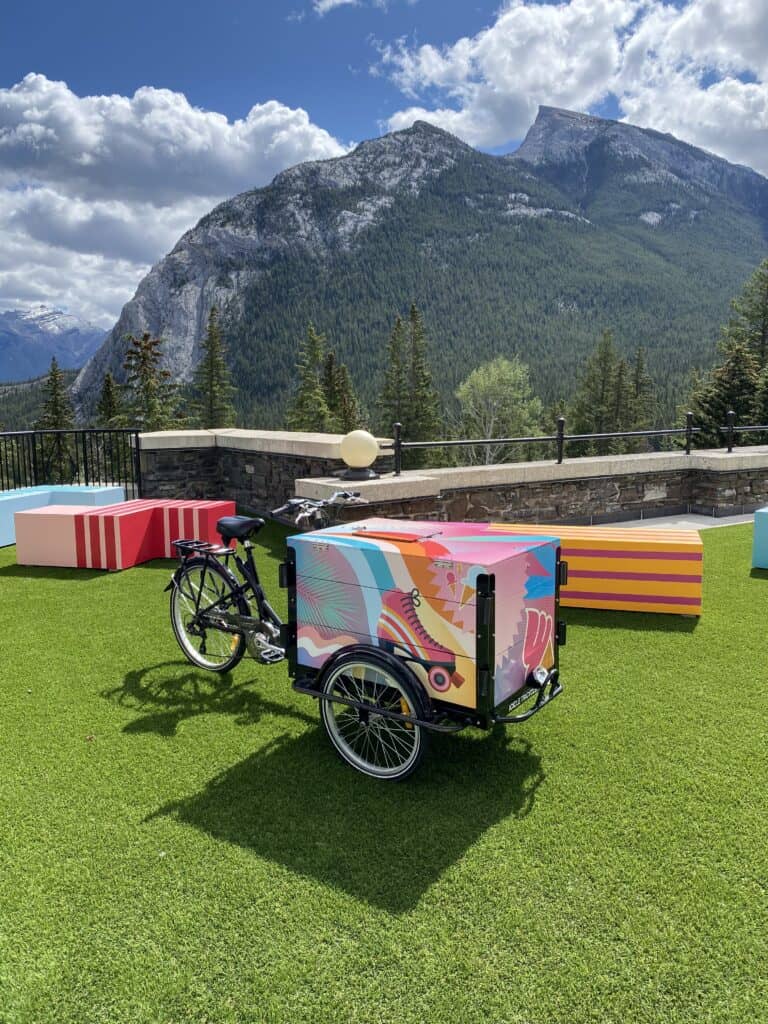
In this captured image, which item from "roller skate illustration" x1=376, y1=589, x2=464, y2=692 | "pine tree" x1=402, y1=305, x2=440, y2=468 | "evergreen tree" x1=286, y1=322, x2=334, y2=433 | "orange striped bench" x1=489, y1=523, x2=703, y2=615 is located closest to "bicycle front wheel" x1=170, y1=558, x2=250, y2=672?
"roller skate illustration" x1=376, y1=589, x2=464, y2=692

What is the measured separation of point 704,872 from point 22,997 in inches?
101

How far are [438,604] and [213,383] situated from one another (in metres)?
56.1

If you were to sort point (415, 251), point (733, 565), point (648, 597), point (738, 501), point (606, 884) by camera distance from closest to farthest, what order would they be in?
1. point (606, 884)
2. point (648, 597)
3. point (733, 565)
4. point (738, 501)
5. point (415, 251)

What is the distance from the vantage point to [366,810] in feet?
10.5

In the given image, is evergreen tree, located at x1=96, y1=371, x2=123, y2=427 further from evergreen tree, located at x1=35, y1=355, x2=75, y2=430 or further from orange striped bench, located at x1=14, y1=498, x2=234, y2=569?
orange striped bench, located at x1=14, y1=498, x2=234, y2=569

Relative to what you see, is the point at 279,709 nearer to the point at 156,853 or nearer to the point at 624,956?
the point at 156,853

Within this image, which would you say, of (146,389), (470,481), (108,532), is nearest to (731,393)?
(470,481)

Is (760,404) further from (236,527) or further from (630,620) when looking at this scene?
(236,527)

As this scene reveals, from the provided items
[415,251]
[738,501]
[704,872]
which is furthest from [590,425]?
[415,251]

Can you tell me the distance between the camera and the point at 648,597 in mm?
6172

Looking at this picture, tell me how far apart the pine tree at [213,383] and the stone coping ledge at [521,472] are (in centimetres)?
4906

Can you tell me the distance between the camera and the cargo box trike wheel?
3268 millimetres

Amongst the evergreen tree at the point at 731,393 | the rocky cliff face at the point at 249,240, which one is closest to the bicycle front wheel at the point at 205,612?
the evergreen tree at the point at 731,393

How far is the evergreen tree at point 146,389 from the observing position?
46969mm
